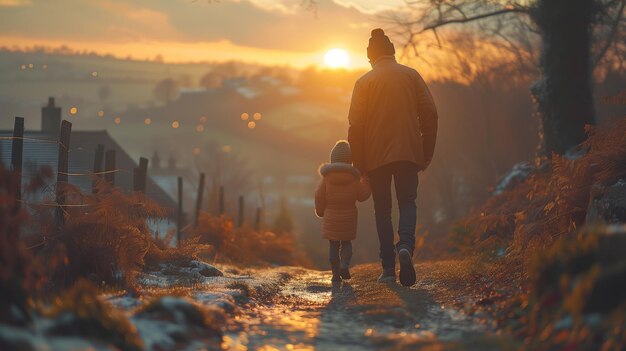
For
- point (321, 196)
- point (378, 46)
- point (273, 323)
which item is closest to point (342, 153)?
point (321, 196)

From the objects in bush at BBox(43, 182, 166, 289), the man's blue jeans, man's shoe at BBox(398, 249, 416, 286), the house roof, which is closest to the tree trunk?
the man's blue jeans

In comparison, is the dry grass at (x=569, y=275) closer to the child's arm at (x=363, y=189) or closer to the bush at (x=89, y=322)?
the child's arm at (x=363, y=189)

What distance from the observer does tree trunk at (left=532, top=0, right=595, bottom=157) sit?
47.3 feet

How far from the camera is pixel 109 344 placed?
429 centimetres

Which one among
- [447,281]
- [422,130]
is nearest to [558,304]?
[447,281]

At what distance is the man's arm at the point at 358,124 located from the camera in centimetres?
908

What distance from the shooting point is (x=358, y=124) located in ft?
29.9

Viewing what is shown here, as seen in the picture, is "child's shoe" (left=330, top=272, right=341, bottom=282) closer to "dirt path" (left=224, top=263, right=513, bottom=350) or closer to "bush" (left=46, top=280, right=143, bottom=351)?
"dirt path" (left=224, top=263, right=513, bottom=350)

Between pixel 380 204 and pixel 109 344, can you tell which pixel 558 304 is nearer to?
pixel 109 344

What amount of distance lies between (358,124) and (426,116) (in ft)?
2.38

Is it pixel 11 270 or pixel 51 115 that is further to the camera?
pixel 51 115

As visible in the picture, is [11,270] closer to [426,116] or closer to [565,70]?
[426,116]

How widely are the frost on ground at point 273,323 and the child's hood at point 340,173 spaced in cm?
160

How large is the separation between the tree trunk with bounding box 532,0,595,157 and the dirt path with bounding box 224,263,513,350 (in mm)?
7215
